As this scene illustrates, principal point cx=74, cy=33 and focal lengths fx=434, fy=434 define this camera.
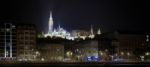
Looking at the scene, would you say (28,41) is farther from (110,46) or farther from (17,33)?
(110,46)

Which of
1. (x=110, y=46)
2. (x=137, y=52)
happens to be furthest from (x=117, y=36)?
(x=137, y=52)

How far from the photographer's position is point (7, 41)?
132750mm

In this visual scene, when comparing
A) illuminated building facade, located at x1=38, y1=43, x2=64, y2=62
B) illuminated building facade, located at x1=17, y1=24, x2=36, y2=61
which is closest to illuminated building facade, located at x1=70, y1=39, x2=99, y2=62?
illuminated building facade, located at x1=38, y1=43, x2=64, y2=62

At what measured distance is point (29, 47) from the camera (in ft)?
438

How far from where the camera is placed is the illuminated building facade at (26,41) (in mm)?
131125

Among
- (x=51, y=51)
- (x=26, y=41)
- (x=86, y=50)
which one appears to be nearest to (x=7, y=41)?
(x=26, y=41)

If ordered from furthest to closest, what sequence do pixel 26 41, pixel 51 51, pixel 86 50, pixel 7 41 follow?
→ pixel 86 50, pixel 51 51, pixel 26 41, pixel 7 41

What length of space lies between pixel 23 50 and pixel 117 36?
35709 millimetres

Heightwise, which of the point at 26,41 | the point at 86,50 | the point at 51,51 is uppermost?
the point at 26,41

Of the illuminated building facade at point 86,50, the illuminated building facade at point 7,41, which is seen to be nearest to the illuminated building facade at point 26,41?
the illuminated building facade at point 7,41

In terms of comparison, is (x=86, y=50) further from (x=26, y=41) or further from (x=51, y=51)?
(x=26, y=41)

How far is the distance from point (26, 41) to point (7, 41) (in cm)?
594

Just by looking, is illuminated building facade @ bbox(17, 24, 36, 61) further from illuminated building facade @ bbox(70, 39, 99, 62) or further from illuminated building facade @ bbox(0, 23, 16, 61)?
illuminated building facade @ bbox(70, 39, 99, 62)

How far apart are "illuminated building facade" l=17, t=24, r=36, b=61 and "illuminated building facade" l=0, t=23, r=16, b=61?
5.09 ft
